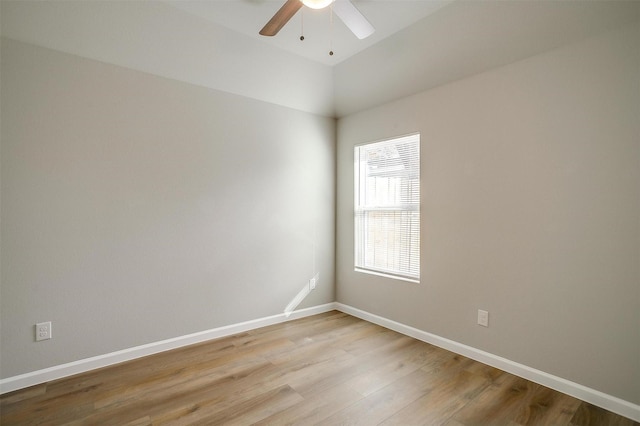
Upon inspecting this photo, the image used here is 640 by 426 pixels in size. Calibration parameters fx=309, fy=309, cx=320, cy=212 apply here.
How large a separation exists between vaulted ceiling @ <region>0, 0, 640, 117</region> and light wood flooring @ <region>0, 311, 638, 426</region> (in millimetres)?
2464

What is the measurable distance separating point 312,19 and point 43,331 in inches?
126

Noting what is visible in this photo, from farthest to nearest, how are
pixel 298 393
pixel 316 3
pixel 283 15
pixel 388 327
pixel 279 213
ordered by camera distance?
pixel 279 213
pixel 388 327
pixel 298 393
pixel 283 15
pixel 316 3

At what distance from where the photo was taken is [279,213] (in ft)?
11.6

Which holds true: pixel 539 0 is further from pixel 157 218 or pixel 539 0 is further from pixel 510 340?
pixel 157 218

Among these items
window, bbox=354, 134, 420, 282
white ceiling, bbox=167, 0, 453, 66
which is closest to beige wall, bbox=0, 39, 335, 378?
white ceiling, bbox=167, 0, 453, 66

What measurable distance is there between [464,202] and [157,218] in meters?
2.73

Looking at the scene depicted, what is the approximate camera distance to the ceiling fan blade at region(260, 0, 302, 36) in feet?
6.20

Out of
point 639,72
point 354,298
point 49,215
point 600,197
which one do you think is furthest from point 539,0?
point 49,215

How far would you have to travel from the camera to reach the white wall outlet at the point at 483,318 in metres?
2.59

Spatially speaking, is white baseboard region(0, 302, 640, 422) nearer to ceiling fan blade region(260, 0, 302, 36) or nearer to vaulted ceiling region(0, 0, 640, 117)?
vaulted ceiling region(0, 0, 640, 117)

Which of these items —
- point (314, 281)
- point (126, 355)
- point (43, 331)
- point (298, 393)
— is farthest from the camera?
point (314, 281)

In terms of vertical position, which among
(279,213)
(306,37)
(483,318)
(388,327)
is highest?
(306,37)

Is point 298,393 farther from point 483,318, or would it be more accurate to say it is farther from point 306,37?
point 306,37

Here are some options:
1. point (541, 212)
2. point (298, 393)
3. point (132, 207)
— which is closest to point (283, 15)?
point (132, 207)
